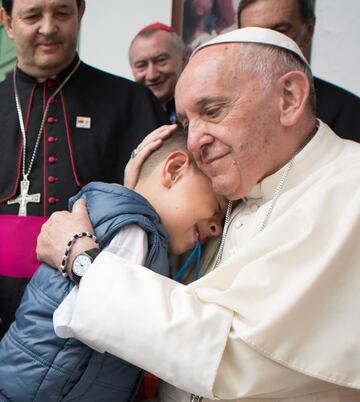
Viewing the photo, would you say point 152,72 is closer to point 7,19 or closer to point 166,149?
point 7,19

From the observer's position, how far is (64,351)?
1.68 m

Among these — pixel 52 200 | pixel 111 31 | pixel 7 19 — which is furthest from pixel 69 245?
pixel 111 31

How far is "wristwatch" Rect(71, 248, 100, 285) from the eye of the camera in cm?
167

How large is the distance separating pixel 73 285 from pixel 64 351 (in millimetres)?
177

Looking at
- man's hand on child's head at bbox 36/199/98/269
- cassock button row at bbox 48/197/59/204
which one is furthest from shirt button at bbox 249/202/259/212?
cassock button row at bbox 48/197/59/204

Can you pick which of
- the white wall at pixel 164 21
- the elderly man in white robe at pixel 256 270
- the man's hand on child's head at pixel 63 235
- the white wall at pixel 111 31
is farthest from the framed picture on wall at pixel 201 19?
the man's hand on child's head at pixel 63 235

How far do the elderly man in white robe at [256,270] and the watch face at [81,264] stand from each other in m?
0.03

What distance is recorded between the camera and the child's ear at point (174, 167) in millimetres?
1956

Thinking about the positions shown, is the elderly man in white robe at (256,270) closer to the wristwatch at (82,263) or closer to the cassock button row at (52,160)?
the wristwatch at (82,263)

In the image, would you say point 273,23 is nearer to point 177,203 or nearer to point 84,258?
point 177,203

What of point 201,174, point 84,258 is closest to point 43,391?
point 84,258

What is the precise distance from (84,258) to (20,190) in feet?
2.91

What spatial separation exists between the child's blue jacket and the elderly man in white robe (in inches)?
3.1

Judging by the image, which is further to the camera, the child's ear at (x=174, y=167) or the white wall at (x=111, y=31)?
the white wall at (x=111, y=31)
